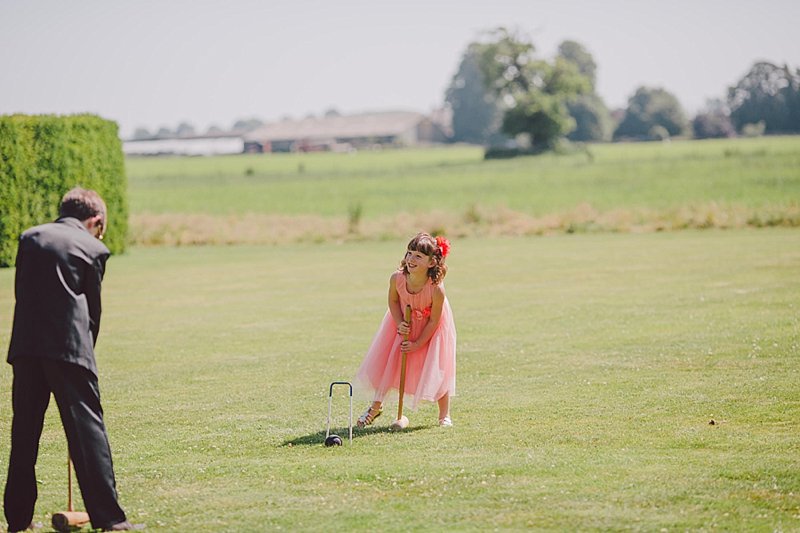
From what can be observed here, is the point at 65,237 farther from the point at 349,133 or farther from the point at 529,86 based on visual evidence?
the point at 349,133

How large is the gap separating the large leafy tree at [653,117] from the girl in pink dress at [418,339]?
130 meters

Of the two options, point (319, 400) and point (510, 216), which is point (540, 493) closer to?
point (319, 400)

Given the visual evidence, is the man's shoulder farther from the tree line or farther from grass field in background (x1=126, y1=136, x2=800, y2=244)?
the tree line

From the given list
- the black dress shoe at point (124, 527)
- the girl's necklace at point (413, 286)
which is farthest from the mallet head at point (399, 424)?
the black dress shoe at point (124, 527)

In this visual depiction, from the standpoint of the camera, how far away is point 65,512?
7.43 meters

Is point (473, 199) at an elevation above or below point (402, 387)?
above

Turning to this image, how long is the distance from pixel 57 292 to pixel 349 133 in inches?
6296

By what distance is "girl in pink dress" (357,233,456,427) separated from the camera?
997 cm

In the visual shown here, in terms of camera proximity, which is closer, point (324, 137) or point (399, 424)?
point (399, 424)

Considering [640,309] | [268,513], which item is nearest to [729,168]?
[640,309]

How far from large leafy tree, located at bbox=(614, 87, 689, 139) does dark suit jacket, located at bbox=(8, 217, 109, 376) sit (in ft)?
440

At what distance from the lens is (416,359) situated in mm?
10320

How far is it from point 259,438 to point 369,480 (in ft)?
6.85

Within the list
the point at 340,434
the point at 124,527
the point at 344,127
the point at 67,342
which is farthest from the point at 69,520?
the point at 344,127
